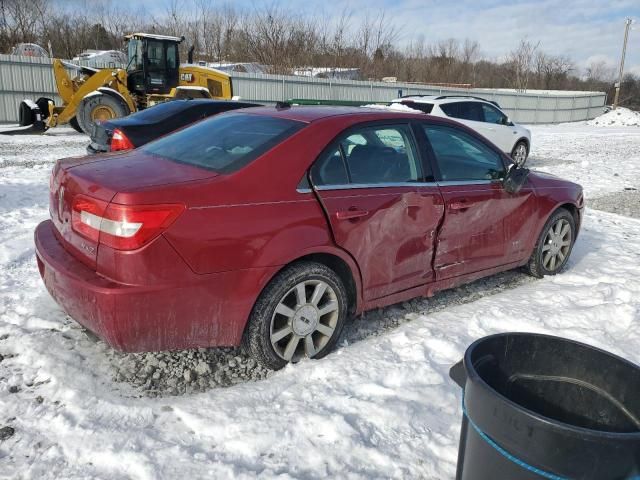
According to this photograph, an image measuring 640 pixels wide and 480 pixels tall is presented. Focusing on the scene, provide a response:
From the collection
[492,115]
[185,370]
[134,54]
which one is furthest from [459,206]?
[134,54]

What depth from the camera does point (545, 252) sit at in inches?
200

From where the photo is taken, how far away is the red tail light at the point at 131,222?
102 inches

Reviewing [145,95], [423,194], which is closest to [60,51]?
[145,95]

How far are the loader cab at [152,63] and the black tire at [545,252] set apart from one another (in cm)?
1303

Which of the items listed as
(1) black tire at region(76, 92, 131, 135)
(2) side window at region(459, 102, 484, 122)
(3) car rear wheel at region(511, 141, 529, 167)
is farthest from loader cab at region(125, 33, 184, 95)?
(3) car rear wheel at region(511, 141, 529, 167)

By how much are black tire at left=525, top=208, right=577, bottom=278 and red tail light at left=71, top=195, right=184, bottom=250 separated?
3547mm

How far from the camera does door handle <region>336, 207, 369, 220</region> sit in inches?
126

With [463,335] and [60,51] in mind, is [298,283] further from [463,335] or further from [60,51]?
[60,51]

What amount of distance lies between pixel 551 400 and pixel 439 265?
6.40 feet

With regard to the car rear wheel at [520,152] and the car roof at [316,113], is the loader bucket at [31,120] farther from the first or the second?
the car roof at [316,113]

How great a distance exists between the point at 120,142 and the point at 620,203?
7.82 meters

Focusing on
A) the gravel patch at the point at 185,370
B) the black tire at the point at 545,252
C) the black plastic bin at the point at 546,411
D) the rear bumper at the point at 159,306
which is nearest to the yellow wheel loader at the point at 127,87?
the black tire at the point at 545,252

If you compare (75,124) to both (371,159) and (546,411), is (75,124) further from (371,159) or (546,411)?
(546,411)

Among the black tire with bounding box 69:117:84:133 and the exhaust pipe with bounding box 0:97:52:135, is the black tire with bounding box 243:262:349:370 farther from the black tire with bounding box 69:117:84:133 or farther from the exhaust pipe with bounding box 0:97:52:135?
the black tire with bounding box 69:117:84:133
